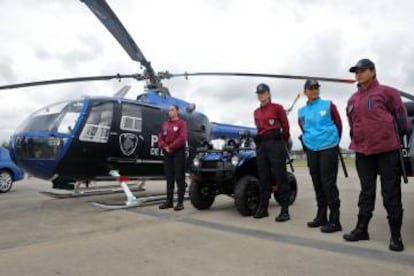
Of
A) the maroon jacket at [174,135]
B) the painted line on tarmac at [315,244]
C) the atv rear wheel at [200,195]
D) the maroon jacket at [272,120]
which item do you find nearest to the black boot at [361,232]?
the painted line on tarmac at [315,244]

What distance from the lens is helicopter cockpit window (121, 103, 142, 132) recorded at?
839 cm

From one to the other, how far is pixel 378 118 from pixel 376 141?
9.4 inches

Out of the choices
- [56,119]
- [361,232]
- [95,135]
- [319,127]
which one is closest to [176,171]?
[95,135]

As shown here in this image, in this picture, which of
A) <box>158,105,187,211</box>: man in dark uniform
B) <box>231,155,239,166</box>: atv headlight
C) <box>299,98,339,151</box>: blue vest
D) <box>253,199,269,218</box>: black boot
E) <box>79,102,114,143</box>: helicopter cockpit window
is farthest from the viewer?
<box>79,102,114,143</box>: helicopter cockpit window

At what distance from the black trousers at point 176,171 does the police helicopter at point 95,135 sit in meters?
1.31

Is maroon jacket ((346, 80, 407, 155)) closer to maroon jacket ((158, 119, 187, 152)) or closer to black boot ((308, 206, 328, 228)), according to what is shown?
black boot ((308, 206, 328, 228))

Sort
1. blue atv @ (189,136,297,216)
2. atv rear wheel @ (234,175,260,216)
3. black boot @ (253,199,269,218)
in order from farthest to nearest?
blue atv @ (189,136,297,216)
atv rear wheel @ (234,175,260,216)
black boot @ (253,199,269,218)

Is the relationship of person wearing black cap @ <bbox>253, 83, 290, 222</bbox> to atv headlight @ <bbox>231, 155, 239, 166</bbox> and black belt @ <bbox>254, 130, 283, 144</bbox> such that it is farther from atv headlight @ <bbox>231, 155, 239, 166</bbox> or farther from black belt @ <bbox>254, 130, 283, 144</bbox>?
atv headlight @ <bbox>231, 155, 239, 166</bbox>

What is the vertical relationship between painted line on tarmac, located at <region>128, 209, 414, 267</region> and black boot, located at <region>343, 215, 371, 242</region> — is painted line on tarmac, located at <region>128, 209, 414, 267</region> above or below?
below

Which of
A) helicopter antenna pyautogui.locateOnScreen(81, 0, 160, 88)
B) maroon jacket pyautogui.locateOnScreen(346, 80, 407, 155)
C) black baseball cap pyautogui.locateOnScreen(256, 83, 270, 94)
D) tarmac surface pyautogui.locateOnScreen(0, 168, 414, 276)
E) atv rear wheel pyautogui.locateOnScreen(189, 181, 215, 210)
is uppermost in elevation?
helicopter antenna pyautogui.locateOnScreen(81, 0, 160, 88)

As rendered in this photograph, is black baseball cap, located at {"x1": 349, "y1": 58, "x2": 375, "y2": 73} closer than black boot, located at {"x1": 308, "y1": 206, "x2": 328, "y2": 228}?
Yes

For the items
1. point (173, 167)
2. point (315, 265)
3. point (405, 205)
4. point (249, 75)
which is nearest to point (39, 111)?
point (173, 167)

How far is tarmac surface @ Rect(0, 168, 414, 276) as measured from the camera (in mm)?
3723

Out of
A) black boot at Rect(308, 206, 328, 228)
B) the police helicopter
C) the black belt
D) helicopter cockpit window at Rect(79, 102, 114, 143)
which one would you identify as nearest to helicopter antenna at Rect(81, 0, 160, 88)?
the police helicopter
